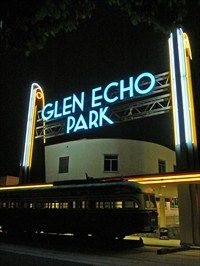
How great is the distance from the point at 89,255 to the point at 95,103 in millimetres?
16894

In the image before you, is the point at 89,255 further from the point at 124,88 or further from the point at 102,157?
the point at 124,88

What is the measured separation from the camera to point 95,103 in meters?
30.9

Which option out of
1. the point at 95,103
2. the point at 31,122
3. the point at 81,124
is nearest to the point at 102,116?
the point at 95,103

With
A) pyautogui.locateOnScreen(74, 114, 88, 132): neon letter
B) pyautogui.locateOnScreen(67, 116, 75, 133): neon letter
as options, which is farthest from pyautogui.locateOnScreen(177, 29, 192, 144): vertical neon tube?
pyautogui.locateOnScreen(67, 116, 75, 133): neon letter

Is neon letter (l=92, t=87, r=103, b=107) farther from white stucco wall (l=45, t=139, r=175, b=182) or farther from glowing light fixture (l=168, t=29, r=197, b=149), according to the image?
glowing light fixture (l=168, t=29, r=197, b=149)

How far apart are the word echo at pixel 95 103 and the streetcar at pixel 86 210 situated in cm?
917

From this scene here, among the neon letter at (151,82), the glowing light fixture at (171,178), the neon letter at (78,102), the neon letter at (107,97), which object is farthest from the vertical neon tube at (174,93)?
the neon letter at (78,102)

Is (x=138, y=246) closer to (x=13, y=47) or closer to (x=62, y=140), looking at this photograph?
(x=13, y=47)

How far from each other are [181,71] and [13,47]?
14222 millimetres

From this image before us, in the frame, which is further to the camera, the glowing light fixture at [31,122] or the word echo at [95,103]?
the glowing light fixture at [31,122]

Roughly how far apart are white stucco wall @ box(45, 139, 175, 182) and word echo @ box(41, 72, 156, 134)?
162 cm

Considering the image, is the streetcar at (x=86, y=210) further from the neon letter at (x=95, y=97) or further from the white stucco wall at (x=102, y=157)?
the neon letter at (x=95, y=97)

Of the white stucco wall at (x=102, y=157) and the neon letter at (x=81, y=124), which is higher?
the neon letter at (x=81, y=124)

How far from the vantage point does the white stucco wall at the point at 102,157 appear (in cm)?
2900
